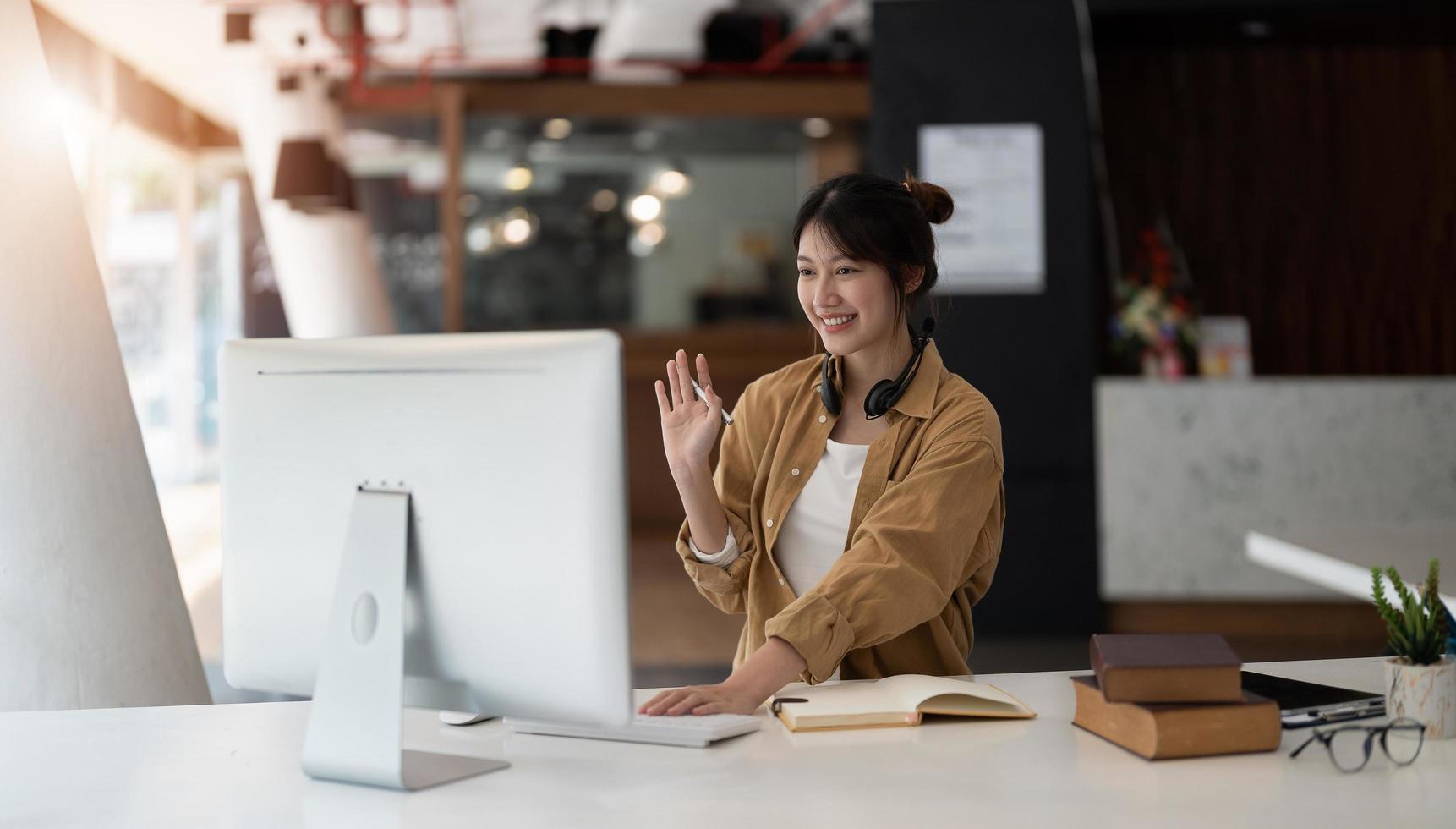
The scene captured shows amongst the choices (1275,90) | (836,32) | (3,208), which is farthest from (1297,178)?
(3,208)

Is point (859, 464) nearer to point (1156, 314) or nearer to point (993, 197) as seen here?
point (993, 197)

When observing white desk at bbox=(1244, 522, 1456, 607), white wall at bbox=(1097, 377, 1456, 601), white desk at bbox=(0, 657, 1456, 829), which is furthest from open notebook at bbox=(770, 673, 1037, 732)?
white wall at bbox=(1097, 377, 1456, 601)

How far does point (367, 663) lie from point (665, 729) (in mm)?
370

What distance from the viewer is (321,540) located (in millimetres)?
1571

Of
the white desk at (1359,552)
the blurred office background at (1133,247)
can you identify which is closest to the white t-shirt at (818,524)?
the white desk at (1359,552)

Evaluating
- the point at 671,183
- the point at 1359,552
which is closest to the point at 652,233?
the point at 671,183

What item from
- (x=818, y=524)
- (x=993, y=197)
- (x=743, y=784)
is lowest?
(x=743, y=784)

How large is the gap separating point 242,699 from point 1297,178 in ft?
16.9

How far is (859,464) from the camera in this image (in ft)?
7.22

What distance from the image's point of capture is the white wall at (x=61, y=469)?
269cm

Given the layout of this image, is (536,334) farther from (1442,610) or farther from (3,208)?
(3,208)

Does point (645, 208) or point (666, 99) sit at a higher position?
point (666, 99)

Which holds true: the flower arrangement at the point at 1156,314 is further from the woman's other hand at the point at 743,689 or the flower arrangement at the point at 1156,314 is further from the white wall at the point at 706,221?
the woman's other hand at the point at 743,689

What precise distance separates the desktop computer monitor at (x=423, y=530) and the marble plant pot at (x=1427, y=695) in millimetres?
950
